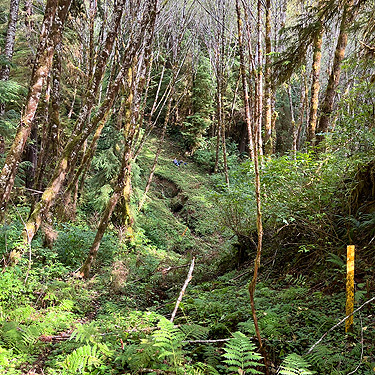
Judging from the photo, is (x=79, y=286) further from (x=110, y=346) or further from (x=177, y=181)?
(x=177, y=181)

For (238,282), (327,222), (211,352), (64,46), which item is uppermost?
(64,46)

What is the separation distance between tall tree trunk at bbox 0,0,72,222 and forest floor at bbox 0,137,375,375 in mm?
1395

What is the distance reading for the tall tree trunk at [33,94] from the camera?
15.4ft

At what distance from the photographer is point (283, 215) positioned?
4723 mm

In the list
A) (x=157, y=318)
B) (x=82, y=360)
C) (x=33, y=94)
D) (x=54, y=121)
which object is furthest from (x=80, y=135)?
(x=82, y=360)

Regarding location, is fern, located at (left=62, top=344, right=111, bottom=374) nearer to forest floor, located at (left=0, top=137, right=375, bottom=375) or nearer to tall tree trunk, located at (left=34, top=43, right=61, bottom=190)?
forest floor, located at (left=0, top=137, right=375, bottom=375)

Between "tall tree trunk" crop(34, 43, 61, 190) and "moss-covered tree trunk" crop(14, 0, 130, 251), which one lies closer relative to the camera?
"moss-covered tree trunk" crop(14, 0, 130, 251)

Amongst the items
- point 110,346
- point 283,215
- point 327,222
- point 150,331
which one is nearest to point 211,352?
point 150,331

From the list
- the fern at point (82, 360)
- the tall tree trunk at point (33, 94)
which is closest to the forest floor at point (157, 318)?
the fern at point (82, 360)

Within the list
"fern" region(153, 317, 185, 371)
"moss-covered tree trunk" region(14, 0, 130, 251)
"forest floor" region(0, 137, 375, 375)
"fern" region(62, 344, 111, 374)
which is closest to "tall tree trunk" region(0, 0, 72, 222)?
"moss-covered tree trunk" region(14, 0, 130, 251)

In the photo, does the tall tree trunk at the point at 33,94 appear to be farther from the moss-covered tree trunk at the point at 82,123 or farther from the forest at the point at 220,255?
the moss-covered tree trunk at the point at 82,123

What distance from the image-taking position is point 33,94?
475 centimetres

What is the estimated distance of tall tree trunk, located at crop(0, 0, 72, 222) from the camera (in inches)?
185

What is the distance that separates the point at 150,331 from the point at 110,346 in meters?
0.48
